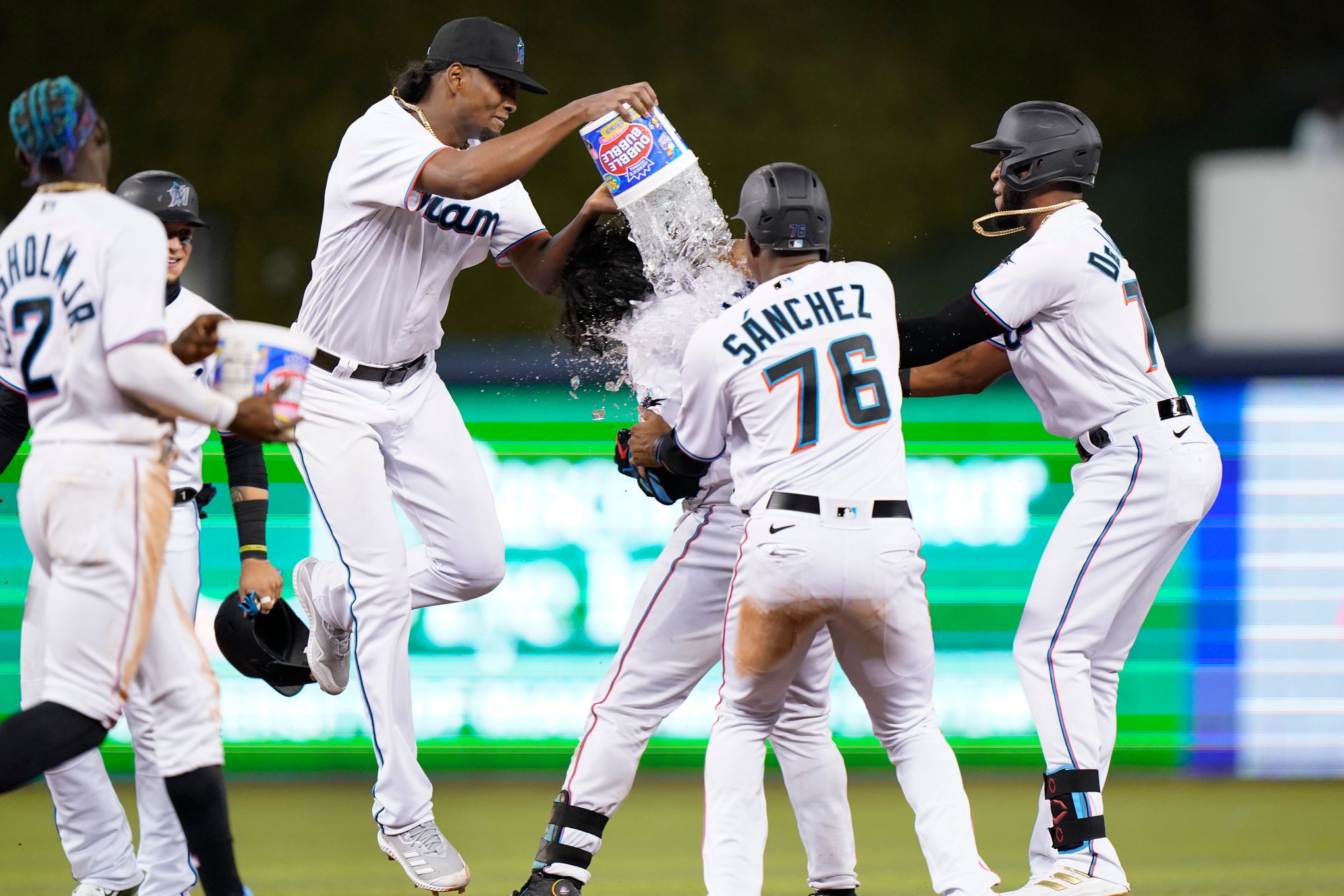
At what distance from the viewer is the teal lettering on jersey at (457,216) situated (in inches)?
164

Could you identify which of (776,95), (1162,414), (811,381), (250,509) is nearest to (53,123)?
(250,509)

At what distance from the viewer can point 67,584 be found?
3.11m

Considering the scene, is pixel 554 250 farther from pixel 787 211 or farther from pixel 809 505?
pixel 809 505

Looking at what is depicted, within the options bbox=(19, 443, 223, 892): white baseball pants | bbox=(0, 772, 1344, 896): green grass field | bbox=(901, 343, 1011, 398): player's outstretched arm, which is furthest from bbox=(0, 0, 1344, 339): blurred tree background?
bbox=(19, 443, 223, 892): white baseball pants

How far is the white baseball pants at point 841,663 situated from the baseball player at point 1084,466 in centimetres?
55

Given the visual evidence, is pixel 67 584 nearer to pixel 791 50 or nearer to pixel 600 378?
pixel 600 378

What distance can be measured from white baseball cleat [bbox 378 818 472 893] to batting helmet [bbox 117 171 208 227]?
189cm

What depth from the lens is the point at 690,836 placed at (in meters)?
5.33

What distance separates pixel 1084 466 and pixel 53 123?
110 inches

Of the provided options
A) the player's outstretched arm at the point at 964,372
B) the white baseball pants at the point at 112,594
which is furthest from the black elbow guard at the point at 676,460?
the white baseball pants at the point at 112,594

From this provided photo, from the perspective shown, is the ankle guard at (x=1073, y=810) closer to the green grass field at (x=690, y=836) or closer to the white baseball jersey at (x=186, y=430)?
the green grass field at (x=690, y=836)

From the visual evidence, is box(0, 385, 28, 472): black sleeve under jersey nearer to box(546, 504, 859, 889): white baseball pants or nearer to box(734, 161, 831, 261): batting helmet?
box(546, 504, 859, 889): white baseball pants

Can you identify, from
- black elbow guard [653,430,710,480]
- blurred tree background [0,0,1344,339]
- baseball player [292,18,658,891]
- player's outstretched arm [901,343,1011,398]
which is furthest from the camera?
blurred tree background [0,0,1344,339]

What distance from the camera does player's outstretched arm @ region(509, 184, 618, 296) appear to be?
14.4 feet
